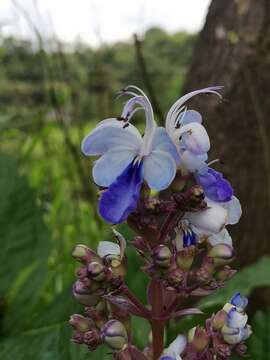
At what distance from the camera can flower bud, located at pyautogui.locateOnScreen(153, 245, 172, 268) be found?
3.07ft

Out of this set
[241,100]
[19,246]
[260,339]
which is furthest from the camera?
[241,100]

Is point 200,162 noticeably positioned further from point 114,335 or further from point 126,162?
point 114,335

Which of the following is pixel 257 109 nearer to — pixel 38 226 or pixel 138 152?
pixel 38 226

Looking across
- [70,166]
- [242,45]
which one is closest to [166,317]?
[242,45]

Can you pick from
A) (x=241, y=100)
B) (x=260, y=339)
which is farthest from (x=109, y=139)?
(x=241, y=100)

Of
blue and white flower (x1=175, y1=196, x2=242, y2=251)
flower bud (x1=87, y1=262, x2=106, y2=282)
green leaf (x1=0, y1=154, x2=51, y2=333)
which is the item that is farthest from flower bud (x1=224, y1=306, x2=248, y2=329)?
green leaf (x1=0, y1=154, x2=51, y2=333)

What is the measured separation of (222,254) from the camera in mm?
990

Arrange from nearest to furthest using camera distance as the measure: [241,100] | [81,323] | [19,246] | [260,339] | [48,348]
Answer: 1. [81,323]
2. [48,348]
3. [260,339]
4. [19,246]
5. [241,100]

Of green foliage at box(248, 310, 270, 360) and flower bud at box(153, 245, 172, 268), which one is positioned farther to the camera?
green foliage at box(248, 310, 270, 360)

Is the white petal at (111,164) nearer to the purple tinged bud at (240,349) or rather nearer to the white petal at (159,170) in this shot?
the white petal at (159,170)

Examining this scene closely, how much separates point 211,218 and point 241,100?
151cm

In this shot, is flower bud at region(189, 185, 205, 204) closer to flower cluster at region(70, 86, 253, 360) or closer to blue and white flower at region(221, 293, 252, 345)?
flower cluster at region(70, 86, 253, 360)

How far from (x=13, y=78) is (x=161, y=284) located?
145 inches

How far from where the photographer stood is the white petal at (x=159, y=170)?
929mm
